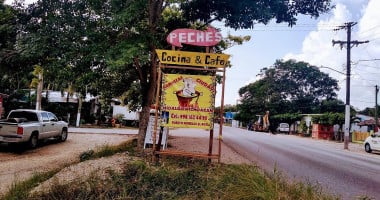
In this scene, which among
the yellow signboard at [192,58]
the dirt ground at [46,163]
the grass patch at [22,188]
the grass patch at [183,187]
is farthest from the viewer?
the yellow signboard at [192,58]

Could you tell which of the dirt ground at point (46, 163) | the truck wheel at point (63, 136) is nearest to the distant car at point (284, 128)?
the truck wheel at point (63, 136)

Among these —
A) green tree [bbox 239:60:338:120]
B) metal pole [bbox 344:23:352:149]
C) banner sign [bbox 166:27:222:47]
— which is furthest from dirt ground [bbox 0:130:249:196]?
green tree [bbox 239:60:338:120]

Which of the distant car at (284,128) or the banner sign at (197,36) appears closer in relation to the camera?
the banner sign at (197,36)

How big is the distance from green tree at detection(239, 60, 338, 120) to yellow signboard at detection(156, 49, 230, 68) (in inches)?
2244

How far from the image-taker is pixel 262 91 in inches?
2670

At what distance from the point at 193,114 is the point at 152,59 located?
3483 millimetres

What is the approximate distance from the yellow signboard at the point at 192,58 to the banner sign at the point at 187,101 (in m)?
0.37

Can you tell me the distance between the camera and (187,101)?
973 cm

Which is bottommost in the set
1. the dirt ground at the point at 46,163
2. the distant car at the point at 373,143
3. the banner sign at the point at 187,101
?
the dirt ground at the point at 46,163

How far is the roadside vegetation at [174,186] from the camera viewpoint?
6344 mm

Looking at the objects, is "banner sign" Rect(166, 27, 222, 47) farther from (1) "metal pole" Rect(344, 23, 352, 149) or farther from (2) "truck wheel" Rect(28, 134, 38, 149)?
(1) "metal pole" Rect(344, 23, 352, 149)

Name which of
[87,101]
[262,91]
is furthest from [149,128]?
[262,91]

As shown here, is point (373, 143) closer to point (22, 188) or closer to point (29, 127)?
point (29, 127)

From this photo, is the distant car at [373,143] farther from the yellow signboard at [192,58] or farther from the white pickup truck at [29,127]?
the white pickup truck at [29,127]
